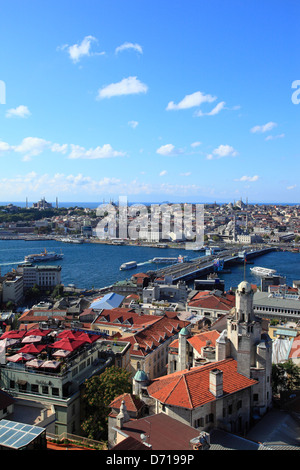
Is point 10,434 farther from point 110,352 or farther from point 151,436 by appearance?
point 110,352

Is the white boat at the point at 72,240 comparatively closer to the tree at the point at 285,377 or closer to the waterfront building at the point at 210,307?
the waterfront building at the point at 210,307

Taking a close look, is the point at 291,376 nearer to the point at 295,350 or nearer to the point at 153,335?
the point at 295,350

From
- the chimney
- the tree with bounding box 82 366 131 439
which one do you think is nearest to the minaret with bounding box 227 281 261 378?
the chimney

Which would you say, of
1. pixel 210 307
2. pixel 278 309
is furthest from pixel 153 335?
pixel 278 309

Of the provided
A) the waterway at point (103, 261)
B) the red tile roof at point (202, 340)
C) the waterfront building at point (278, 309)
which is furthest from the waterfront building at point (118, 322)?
the waterway at point (103, 261)

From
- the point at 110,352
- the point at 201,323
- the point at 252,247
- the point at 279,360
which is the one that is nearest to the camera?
the point at 110,352
